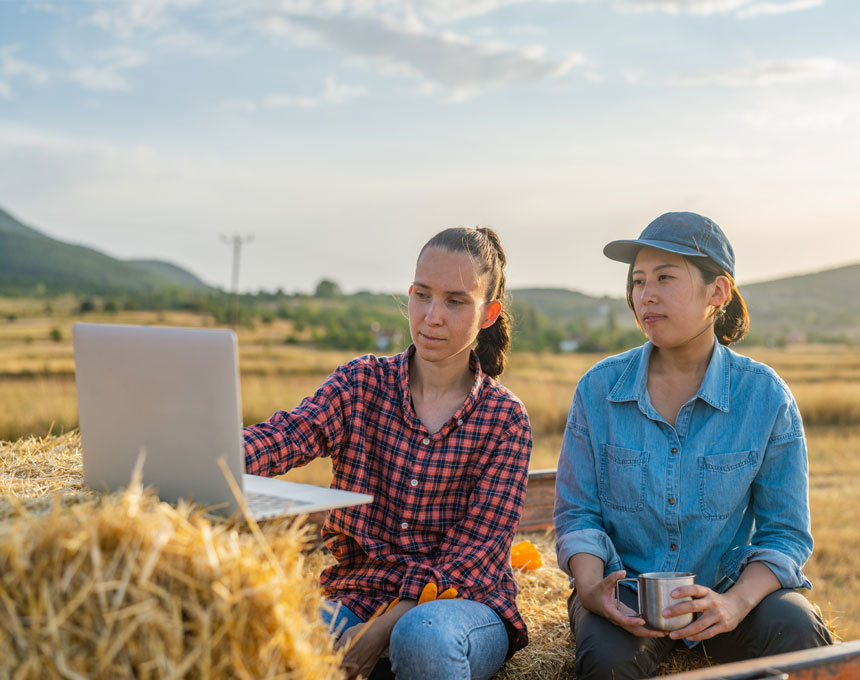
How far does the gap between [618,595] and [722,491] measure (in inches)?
20.1

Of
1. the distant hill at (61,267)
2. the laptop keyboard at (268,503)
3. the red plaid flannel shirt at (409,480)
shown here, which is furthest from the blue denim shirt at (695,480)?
the distant hill at (61,267)

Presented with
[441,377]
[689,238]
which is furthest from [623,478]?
[689,238]

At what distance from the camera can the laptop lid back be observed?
6.02 ft

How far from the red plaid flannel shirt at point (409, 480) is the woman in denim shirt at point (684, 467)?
26 cm

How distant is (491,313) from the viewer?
314 centimetres

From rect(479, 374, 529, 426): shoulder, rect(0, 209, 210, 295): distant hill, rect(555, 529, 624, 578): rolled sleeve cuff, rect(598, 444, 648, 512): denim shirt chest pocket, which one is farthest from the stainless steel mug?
rect(0, 209, 210, 295): distant hill

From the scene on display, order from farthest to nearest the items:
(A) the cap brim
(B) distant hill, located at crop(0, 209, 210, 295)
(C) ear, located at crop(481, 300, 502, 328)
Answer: (B) distant hill, located at crop(0, 209, 210, 295) < (C) ear, located at crop(481, 300, 502, 328) < (A) the cap brim

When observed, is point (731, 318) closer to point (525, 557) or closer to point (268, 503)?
point (525, 557)

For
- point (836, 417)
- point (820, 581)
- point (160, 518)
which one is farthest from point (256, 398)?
point (160, 518)

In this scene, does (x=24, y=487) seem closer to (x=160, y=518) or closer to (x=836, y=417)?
(x=160, y=518)

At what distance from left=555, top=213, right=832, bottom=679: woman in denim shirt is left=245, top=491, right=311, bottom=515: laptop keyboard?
3.91ft

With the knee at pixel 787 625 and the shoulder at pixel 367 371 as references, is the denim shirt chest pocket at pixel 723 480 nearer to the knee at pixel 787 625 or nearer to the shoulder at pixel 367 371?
the knee at pixel 787 625

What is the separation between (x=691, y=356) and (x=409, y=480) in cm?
112

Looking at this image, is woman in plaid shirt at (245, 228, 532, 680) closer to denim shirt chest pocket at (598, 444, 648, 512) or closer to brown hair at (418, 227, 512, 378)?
brown hair at (418, 227, 512, 378)
